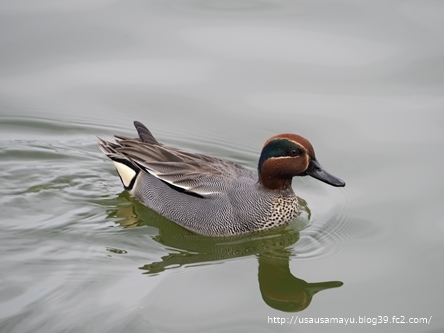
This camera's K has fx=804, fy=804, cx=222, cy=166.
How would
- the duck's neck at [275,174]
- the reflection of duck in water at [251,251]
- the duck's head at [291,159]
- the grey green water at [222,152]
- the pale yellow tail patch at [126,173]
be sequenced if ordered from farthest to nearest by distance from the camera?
the pale yellow tail patch at [126,173], the duck's neck at [275,174], the duck's head at [291,159], the reflection of duck in water at [251,251], the grey green water at [222,152]

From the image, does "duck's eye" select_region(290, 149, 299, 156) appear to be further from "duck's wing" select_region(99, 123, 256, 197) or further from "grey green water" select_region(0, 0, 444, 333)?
"grey green water" select_region(0, 0, 444, 333)

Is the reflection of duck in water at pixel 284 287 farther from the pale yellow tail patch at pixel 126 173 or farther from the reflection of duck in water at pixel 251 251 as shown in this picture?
the pale yellow tail patch at pixel 126 173

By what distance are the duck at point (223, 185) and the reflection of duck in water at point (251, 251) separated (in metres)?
0.10

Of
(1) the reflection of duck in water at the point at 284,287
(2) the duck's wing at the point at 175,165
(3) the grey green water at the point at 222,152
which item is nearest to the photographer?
(3) the grey green water at the point at 222,152

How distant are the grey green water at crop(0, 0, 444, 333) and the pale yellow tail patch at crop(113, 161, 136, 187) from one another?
0.16 meters

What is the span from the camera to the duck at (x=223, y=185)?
8.52 m

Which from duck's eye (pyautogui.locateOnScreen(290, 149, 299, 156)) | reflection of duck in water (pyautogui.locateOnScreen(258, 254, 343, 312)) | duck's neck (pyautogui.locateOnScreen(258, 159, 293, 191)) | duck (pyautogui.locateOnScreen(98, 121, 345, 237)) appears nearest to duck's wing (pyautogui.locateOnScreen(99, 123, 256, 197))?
duck (pyautogui.locateOnScreen(98, 121, 345, 237))

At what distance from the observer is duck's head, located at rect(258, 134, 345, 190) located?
8.45 metres

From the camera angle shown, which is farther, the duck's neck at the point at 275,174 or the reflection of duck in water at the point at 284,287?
the duck's neck at the point at 275,174

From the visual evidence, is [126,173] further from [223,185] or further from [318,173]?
[318,173]

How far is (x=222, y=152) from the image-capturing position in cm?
1027

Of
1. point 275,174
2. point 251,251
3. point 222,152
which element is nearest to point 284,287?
point 251,251

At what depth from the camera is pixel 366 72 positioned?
36.8 feet

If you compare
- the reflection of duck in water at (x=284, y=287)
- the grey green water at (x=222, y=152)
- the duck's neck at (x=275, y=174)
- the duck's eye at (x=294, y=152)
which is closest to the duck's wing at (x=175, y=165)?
the duck's neck at (x=275, y=174)
